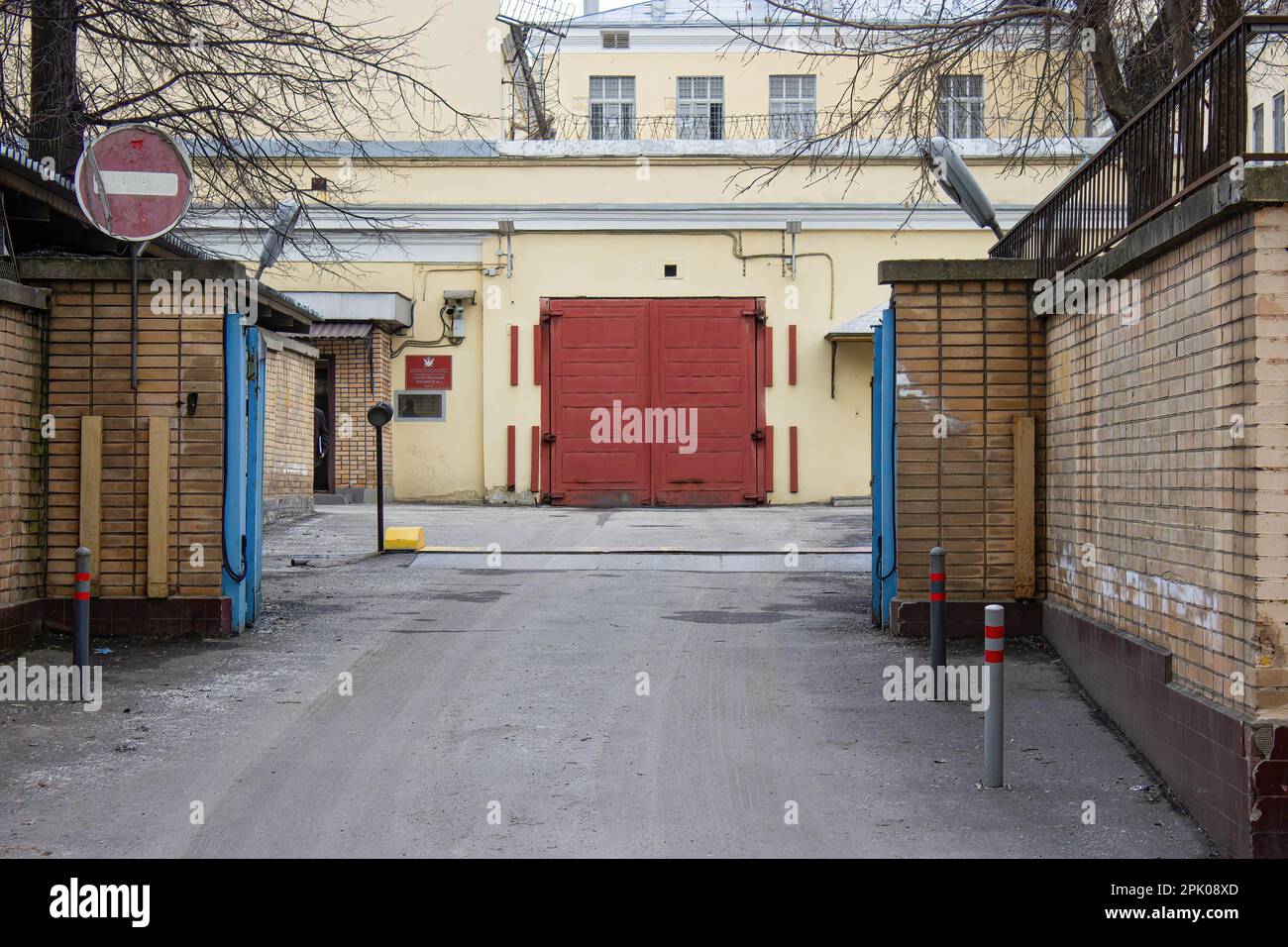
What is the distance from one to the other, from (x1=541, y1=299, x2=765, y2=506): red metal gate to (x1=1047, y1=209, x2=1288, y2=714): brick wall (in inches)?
553

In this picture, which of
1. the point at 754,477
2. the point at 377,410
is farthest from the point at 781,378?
the point at 377,410

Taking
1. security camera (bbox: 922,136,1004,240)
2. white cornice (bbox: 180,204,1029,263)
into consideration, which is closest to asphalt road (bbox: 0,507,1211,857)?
security camera (bbox: 922,136,1004,240)

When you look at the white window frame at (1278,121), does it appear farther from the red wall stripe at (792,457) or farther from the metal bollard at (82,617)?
the metal bollard at (82,617)

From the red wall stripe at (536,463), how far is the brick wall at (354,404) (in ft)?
8.92

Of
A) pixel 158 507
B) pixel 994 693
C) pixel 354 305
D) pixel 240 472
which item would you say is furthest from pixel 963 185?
pixel 354 305

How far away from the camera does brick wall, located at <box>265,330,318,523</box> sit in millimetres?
17453

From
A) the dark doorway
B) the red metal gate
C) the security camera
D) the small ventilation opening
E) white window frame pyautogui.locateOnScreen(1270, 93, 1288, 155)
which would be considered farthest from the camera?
the small ventilation opening

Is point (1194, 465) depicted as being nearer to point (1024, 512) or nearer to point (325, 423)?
point (1024, 512)

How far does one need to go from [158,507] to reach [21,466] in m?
0.96

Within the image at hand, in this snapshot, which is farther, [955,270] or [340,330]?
[340,330]

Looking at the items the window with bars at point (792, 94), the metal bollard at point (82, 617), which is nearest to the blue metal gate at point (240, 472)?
the metal bollard at point (82, 617)

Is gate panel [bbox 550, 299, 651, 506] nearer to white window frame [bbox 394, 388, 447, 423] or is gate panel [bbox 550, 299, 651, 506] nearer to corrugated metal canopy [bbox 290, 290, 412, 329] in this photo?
white window frame [bbox 394, 388, 447, 423]

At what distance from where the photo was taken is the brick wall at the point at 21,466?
342 inches

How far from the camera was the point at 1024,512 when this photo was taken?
917cm
